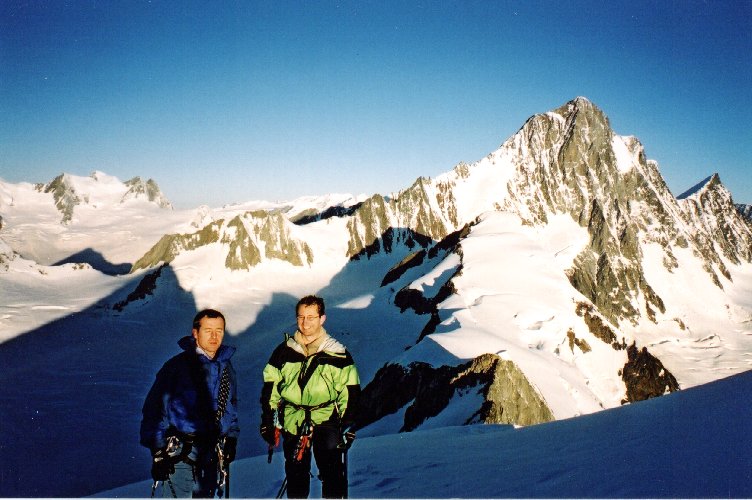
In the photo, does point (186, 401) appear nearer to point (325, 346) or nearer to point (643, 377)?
point (325, 346)

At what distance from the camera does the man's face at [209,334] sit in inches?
211

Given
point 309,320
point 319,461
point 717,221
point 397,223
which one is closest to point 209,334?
point 309,320

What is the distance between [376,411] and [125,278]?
85977mm

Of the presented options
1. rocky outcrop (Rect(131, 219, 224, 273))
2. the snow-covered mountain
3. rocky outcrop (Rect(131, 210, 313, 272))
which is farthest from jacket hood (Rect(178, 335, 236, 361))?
rocky outcrop (Rect(131, 219, 224, 273))

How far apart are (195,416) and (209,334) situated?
3.36 feet

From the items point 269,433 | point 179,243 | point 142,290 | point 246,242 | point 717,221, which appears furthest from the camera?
point 717,221

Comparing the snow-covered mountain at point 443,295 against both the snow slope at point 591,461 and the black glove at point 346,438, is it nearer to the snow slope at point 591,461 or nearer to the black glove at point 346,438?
the snow slope at point 591,461

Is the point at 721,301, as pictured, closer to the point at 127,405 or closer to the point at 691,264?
the point at 691,264

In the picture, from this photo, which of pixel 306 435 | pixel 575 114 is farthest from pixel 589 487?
pixel 575 114

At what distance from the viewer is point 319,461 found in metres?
5.57

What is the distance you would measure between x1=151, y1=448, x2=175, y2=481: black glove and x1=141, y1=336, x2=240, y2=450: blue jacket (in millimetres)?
87

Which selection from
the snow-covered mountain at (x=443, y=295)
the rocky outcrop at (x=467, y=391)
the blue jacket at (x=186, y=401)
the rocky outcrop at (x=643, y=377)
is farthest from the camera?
the rocky outcrop at (x=643, y=377)

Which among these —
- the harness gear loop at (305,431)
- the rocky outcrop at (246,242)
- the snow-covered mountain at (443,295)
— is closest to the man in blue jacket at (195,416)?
the harness gear loop at (305,431)

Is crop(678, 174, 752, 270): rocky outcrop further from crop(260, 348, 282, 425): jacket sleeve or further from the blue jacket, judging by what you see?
the blue jacket
